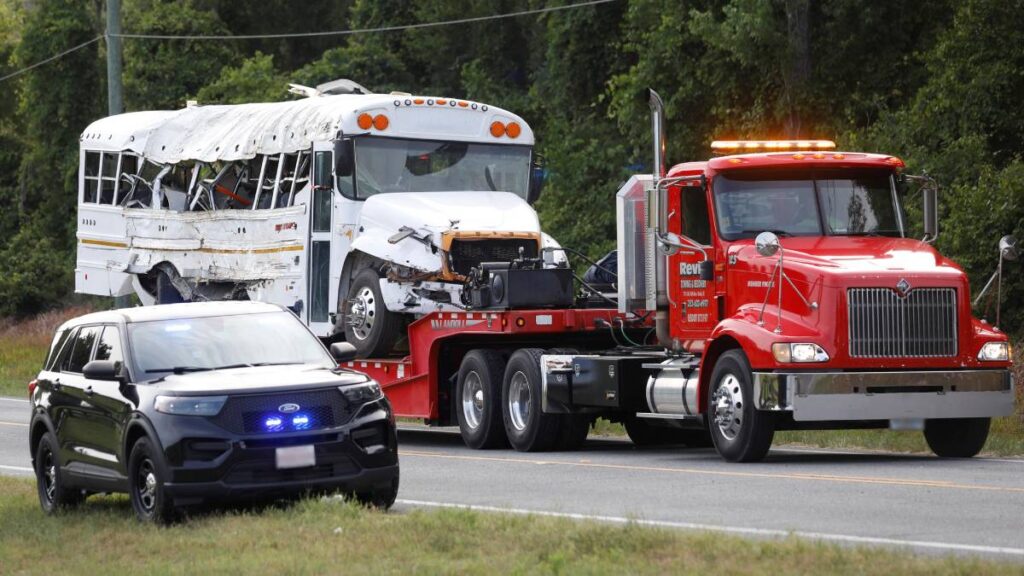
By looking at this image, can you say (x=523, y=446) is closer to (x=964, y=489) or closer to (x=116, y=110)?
(x=964, y=489)

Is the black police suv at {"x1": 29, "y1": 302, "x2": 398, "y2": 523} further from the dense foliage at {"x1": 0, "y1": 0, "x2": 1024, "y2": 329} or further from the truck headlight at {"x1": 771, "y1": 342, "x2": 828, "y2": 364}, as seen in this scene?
the dense foliage at {"x1": 0, "y1": 0, "x2": 1024, "y2": 329}

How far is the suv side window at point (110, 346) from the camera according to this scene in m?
13.5

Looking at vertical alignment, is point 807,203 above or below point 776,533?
above

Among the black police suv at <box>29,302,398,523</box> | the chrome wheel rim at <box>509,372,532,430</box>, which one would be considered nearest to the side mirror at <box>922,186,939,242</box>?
the chrome wheel rim at <box>509,372,532,430</box>

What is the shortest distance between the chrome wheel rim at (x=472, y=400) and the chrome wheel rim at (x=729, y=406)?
391 centimetres

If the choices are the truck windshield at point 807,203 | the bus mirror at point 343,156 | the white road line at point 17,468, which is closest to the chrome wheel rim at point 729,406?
the truck windshield at point 807,203

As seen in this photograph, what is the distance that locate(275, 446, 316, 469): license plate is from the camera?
12.4 m

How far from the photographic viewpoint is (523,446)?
62.6 ft

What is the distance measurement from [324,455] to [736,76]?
21841 millimetres

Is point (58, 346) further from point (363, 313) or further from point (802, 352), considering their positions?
point (363, 313)

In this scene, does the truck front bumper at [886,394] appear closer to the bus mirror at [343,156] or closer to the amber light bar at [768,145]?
the amber light bar at [768,145]

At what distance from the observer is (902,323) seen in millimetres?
15719

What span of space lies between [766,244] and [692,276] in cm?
168

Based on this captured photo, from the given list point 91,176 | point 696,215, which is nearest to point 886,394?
point 696,215
